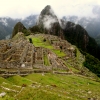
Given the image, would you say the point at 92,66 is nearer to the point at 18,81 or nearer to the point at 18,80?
the point at 18,80

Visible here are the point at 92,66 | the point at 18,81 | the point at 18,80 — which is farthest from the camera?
the point at 92,66

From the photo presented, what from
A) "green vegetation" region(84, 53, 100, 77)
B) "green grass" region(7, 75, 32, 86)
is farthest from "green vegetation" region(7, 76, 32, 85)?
"green vegetation" region(84, 53, 100, 77)

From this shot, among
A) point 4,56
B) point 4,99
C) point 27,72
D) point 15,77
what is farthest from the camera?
point 4,56

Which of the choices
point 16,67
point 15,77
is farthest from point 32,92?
point 16,67

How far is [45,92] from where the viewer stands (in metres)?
23.2

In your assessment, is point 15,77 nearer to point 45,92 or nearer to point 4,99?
point 45,92

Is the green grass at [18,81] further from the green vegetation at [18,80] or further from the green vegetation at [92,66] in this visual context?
the green vegetation at [92,66]

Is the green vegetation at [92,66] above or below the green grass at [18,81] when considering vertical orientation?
below

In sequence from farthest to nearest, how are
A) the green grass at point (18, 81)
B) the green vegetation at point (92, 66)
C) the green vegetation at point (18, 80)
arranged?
the green vegetation at point (92, 66) < the green vegetation at point (18, 80) < the green grass at point (18, 81)

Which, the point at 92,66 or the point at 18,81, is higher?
the point at 18,81

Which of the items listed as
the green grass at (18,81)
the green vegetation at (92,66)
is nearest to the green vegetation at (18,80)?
the green grass at (18,81)

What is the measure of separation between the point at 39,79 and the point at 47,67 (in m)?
10.8

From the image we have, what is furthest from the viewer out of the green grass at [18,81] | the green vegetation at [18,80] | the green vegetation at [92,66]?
the green vegetation at [92,66]

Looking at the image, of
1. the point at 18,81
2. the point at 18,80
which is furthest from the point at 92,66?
the point at 18,81
